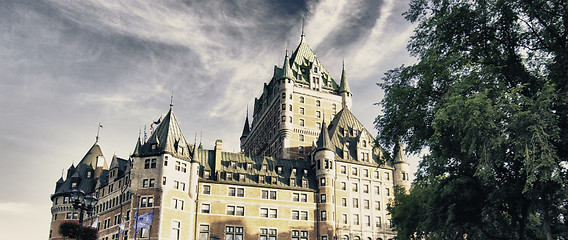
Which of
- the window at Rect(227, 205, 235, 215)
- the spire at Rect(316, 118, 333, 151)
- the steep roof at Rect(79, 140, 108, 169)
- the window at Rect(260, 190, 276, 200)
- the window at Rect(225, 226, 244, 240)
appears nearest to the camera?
the window at Rect(225, 226, 244, 240)

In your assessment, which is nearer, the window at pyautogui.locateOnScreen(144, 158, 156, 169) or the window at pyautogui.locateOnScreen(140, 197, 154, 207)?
the window at pyautogui.locateOnScreen(140, 197, 154, 207)

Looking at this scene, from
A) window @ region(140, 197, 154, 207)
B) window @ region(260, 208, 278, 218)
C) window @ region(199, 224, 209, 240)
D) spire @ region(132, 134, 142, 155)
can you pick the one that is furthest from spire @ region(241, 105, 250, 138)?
window @ region(140, 197, 154, 207)

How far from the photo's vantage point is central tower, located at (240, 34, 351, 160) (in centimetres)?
8856

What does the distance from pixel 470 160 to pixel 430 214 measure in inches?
179

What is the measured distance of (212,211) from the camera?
68.0 meters

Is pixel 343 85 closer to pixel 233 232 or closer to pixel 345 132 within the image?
pixel 345 132

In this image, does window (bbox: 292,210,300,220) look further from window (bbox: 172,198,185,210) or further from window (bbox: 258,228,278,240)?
window (bbox: 172,198,185,210)

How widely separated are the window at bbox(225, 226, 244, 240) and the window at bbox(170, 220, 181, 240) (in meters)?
6.74

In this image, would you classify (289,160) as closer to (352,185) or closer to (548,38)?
(352,185)

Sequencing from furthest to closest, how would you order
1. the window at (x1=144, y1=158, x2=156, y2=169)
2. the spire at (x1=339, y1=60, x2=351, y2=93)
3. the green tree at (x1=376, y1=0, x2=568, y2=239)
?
the spire at (x1=339, y1=60, x2=351, y2=93) → the window at (x1=144, y1=158, x2=156, y2=169) → the green tree at (x1=376, y1=0, x2=568, y2=239)

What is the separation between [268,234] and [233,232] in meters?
5.09

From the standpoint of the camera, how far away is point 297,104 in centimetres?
9212

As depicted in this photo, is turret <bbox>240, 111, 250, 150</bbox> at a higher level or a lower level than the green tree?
higher

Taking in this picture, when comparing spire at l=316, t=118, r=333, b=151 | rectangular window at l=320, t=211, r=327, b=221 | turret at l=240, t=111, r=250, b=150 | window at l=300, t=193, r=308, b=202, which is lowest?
rectangular window at l=320, t=211, r=327, b=221
